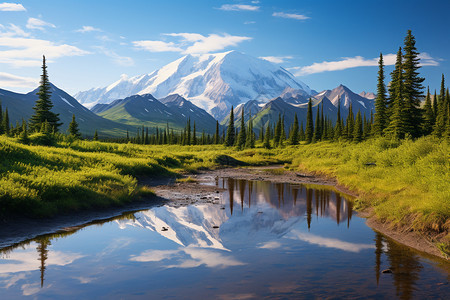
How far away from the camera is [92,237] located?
39.1 ft

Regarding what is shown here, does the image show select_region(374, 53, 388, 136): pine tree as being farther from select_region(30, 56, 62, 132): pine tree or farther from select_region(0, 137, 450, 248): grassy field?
select_region(30, 56, 62, 132): pine tree

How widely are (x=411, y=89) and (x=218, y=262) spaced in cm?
4615

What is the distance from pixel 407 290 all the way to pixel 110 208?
518 inches

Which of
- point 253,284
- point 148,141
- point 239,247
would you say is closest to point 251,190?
point 239,247

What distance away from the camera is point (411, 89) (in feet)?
150

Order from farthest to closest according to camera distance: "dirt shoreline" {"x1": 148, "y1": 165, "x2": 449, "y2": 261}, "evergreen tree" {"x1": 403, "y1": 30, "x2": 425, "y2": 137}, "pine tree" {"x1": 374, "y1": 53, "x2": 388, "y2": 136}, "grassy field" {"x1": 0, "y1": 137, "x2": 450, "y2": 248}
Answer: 1. "pine tree" {"x1": 374, "y1": 53, "x2": 388, "y2": 136}
2. "evergreen tree" {"x1": 403, "y1": 30, "x2": 425, "y2": 137}
3. "grassy field" {"x1": 0, "y1": 137, "x2": 450, "y2": 248}
4. "dirt shoreline" {"x1": 148, "y1": 165, "x2": 449, "y2": 261}

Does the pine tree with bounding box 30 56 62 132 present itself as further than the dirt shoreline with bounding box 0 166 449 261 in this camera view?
Yes

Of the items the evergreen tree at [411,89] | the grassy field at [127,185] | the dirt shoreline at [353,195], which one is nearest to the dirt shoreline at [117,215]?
the dirt shoreline at [353,195]

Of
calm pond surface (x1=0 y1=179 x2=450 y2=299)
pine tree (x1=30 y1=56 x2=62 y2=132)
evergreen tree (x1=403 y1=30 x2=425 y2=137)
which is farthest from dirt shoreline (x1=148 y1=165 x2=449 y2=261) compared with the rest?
pine tree (x1=30 y1=56 x2=62 y2=132)

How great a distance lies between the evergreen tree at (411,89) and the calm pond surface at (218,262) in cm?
3564

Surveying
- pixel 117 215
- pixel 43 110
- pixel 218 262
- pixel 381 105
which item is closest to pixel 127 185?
pixel 117 215

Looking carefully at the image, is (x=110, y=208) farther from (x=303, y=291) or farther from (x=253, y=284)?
(x=303, y=291)

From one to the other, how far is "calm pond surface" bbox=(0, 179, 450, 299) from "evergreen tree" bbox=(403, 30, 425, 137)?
3564 centimetres

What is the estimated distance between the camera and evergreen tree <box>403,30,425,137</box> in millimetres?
44688
